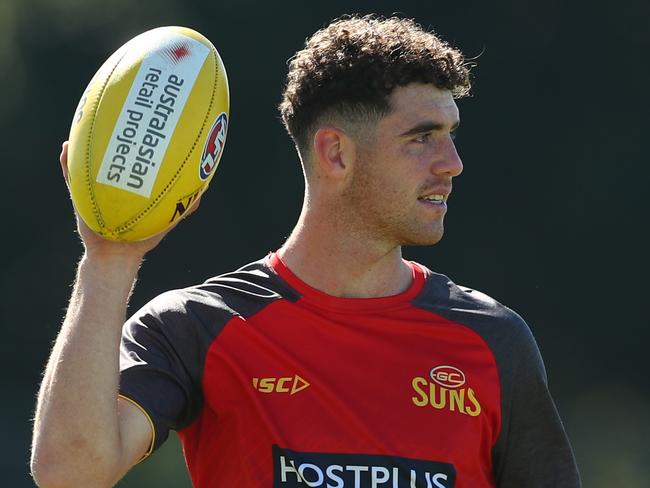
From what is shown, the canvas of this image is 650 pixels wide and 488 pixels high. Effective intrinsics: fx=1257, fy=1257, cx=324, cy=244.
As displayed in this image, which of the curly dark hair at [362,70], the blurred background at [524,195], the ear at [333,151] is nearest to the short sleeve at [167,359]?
the ear at [333,151]

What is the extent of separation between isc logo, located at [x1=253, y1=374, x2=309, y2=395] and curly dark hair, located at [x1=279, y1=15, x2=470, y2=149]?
1.94ft

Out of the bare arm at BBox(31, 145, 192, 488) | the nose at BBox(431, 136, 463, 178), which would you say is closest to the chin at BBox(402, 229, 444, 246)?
the nose at BBox(431, 136, 463, 178)

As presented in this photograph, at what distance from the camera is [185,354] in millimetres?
2621

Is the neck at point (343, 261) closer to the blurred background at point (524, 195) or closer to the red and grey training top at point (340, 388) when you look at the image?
the red and grey training top at point (340, 388)

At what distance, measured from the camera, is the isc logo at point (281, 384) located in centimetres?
261

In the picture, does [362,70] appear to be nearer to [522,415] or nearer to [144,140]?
[144,140]

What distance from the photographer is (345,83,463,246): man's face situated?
2713 mm

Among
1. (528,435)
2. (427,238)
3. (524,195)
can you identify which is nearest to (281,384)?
(427,238)

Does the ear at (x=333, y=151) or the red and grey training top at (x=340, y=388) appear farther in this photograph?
the ear at (x=333, y=151)

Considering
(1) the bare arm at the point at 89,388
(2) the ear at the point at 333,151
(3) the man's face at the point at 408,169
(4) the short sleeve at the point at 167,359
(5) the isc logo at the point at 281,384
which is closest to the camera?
(1) the bare arm at the point at 89,388

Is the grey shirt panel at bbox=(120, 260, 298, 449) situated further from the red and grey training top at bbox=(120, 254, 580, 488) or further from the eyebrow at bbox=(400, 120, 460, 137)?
the eyebrow at bbox=(400, 120, 460, 137)

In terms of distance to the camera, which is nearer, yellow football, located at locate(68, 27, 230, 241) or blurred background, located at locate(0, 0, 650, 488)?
yellow football, located at locate(68, 27, 230, 241)

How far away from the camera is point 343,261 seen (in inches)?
110

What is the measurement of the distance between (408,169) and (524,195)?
5.42 meters
